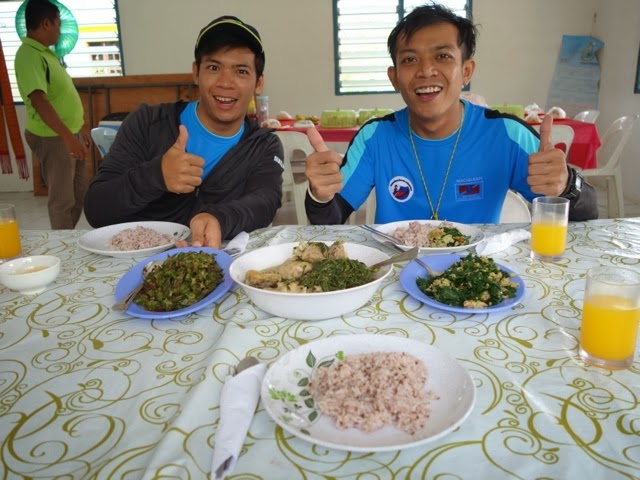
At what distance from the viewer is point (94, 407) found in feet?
2.33

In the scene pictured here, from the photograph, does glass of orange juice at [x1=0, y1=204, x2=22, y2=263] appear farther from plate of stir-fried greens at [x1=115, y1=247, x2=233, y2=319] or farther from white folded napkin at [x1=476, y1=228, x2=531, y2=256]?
white folded napkin at [x1=476, y1=228, x2=531, y2=256]

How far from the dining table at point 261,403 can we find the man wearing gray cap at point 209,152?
499 millimetres

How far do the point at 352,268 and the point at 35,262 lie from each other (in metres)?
0.80

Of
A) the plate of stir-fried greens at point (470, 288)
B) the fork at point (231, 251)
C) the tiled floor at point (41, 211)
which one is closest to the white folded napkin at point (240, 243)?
the fork at point (231, 251)

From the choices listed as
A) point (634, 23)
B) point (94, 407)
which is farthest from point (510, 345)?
point (634, 23)

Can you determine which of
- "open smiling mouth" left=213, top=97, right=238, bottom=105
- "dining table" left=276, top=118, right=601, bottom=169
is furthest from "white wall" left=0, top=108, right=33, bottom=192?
"open smiling mouth" left=213, top=97, right=238, bottom=105

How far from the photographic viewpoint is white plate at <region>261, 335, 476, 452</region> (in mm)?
596

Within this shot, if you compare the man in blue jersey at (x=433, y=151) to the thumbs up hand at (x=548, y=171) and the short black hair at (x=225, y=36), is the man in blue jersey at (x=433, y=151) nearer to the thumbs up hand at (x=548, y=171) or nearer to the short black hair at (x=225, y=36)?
the thumbs up hand at (x=548, y=171)

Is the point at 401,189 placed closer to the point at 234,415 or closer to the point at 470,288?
the point at 470,288

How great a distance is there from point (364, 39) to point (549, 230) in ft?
18.4

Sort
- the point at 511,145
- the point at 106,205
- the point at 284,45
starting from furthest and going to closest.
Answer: the point at 284,45
the point at 511,145
the point at 106,205

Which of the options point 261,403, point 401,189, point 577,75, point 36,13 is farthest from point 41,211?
Answer: point 577,75

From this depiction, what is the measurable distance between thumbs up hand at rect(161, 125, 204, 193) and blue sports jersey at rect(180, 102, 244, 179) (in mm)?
418

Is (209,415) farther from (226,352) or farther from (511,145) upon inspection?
(511,145)
